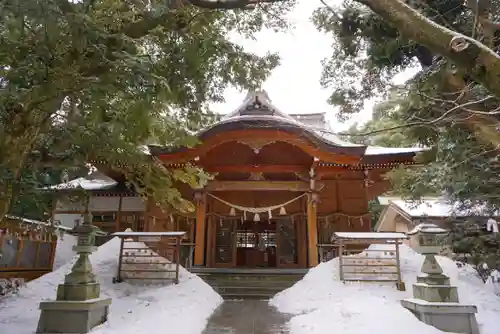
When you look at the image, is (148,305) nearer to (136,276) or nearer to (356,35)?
(136,276)

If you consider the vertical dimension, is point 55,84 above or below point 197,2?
below

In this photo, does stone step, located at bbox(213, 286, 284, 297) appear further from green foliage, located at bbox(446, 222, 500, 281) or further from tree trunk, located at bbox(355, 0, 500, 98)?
tree trunk, located at bbox(355, 0, 500, 98)

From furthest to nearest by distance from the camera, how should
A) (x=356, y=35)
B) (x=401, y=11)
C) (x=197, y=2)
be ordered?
(x=356, y=35), (x=197, y=2), (x=401, y=11)

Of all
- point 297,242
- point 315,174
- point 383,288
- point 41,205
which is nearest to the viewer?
point 41,205

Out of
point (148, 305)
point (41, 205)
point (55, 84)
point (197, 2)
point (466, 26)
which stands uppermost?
point (466, 26)

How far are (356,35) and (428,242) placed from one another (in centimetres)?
543

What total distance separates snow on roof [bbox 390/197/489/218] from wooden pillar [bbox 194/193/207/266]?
592 centimetres

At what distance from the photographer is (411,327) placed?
4.95m

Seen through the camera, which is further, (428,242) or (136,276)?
(136,276)

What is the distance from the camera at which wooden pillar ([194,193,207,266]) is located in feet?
33.4

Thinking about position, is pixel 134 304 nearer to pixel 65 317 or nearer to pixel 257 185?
pixel 65 317

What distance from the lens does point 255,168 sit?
11.3 meters

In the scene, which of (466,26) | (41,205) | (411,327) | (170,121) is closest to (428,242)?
(411,327)

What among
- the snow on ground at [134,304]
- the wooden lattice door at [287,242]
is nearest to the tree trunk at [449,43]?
the snow on ground at [134,304]
